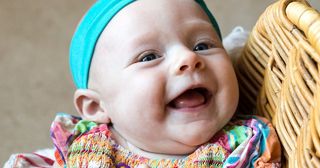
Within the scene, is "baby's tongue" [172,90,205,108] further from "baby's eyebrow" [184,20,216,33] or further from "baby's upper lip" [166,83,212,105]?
"baby's eyebrow" [184,20,216,33]

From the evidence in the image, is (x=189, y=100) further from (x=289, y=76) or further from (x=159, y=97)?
(x=289, y=76)

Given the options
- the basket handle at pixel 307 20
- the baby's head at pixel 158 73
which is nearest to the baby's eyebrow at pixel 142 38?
the baby's head at pixel 158 73

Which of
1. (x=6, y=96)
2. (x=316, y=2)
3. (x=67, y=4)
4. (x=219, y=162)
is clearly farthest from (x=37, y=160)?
(x=316, y=2)

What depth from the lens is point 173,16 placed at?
3.00 ft

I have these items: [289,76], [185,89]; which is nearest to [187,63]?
[185,89]

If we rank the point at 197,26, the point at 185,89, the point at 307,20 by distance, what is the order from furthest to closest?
the point at 197,26 → the point at 185,89 → the point at 307,20

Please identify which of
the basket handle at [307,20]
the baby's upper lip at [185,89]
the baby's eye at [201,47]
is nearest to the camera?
the basket handle at [307,20]

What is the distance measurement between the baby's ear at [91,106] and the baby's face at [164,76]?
3 cm

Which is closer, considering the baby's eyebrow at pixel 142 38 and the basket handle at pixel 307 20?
the basket handle at pixel 307 20

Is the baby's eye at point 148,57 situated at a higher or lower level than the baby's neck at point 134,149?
higher

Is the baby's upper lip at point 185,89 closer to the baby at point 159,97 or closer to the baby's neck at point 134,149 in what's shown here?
the baby at point 159,97

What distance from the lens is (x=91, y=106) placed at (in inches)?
40.3

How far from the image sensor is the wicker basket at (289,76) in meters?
0.60

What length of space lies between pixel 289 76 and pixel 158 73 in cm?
24
